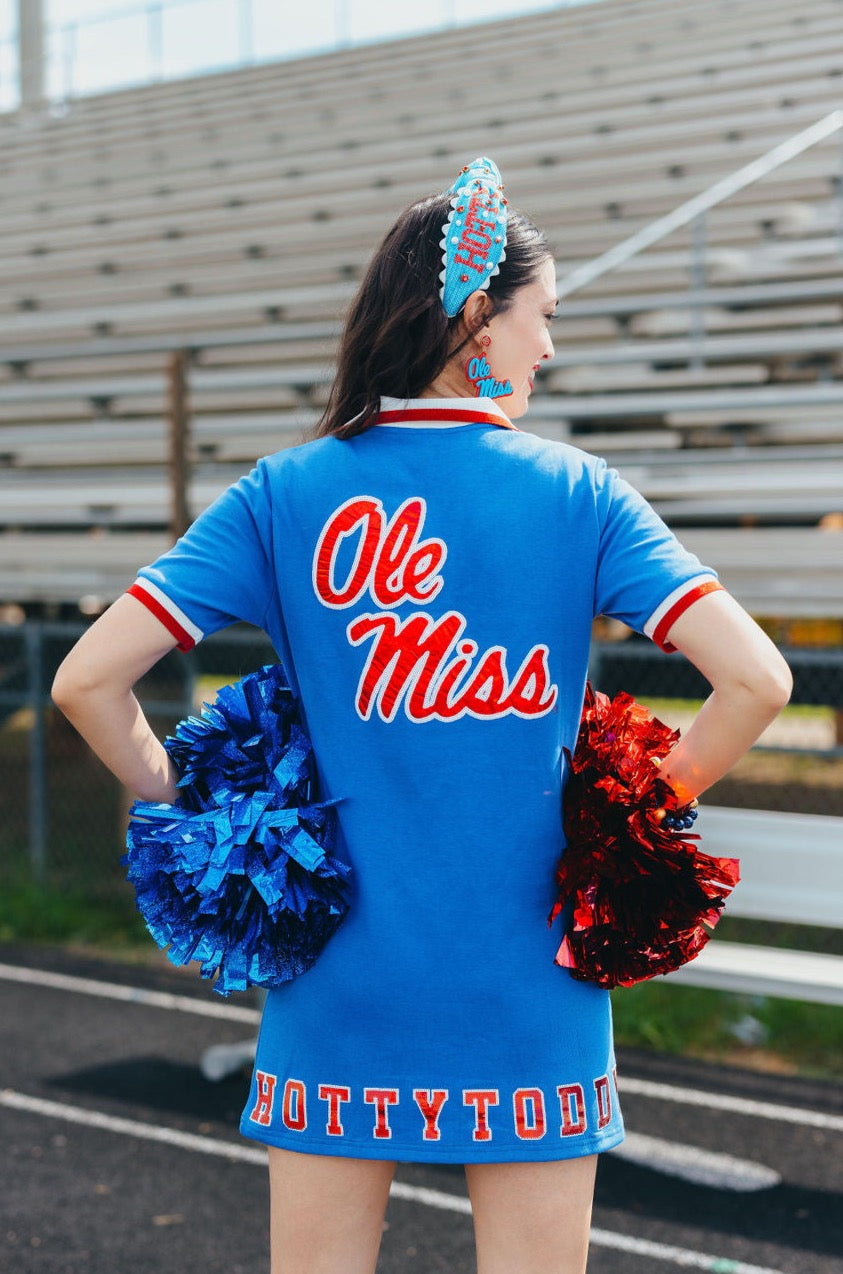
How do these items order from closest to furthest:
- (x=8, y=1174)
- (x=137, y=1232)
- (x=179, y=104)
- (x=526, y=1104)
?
(x=526, y=1104)
(x=137, y=1232)
(x=8, y=1174)
(x=179, y=104)

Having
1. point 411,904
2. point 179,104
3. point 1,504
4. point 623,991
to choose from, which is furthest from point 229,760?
point 179,104

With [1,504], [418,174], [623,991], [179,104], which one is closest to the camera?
[623,991]

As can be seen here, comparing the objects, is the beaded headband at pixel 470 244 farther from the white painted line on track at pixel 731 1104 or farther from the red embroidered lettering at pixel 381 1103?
the white painted line on track at pixel 731 1104

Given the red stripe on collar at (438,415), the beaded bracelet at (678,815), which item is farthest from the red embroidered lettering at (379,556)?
the beaded bracelet at (678,815)

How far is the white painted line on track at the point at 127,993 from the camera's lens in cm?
520

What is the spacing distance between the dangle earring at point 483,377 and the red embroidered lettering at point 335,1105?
2.53 ft

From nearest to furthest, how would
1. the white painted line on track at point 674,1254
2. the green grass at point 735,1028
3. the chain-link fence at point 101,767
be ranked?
the white painted line on track at point 674,1254, the green grass at point 735,1028, the chain-link fence at point 101,767

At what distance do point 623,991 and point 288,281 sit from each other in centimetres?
662

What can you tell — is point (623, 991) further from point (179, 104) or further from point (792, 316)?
point (179, 104)

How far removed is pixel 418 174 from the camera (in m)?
11.3

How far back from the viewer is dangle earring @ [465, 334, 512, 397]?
1583 millimetres

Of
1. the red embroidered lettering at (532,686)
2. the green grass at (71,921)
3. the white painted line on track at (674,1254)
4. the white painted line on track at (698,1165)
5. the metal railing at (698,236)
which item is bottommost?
the green grass at (71,921)

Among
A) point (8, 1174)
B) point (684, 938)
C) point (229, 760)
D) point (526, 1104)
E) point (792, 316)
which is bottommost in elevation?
point (8, 1174)

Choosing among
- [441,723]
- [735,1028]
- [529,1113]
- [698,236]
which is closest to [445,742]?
[441,723]
